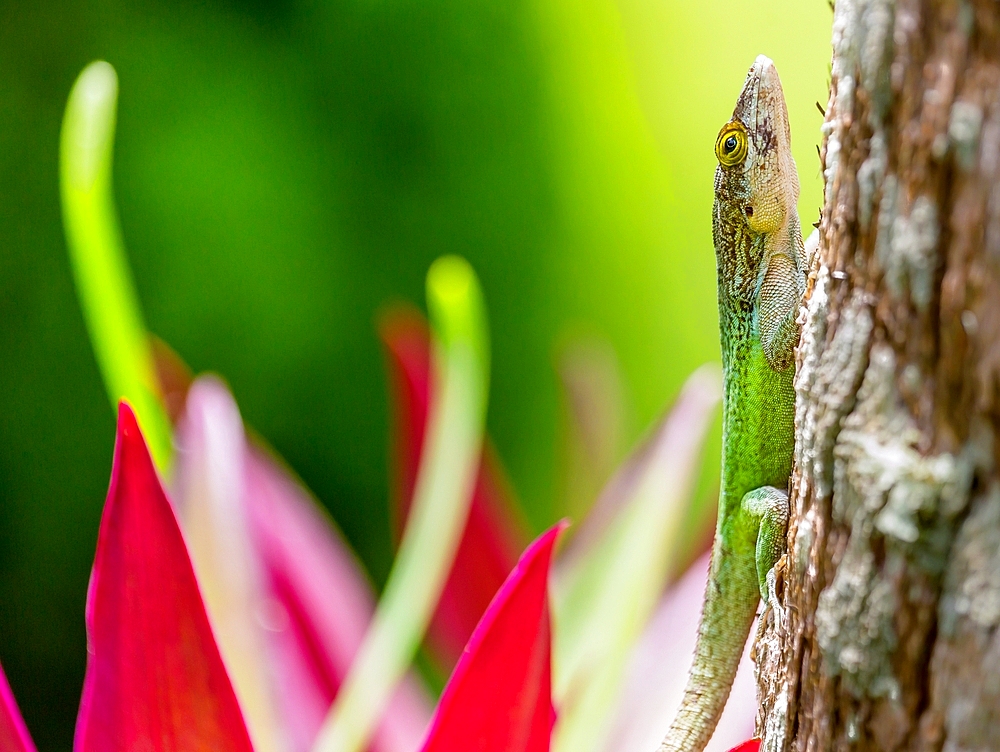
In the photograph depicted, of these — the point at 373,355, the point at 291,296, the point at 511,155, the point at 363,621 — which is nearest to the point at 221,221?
the point at 291,296

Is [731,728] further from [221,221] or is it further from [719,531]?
[221,221]

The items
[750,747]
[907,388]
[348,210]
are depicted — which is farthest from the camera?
[348,210]

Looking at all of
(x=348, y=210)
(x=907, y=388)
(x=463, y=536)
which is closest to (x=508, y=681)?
(x=907, y=388)

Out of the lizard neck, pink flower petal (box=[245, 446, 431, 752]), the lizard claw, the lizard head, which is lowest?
pink flower petal (box=[245, 446, 431, 752])

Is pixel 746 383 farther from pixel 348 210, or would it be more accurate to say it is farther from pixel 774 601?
pixel 348 210

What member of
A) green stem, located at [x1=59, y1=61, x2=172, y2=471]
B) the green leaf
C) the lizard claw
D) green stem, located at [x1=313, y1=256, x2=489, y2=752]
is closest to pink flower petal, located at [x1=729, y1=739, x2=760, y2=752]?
the lizard claw

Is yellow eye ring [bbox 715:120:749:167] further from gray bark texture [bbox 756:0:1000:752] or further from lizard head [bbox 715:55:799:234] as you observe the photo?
gray bark texture [bbox 756:0:1000:752]
